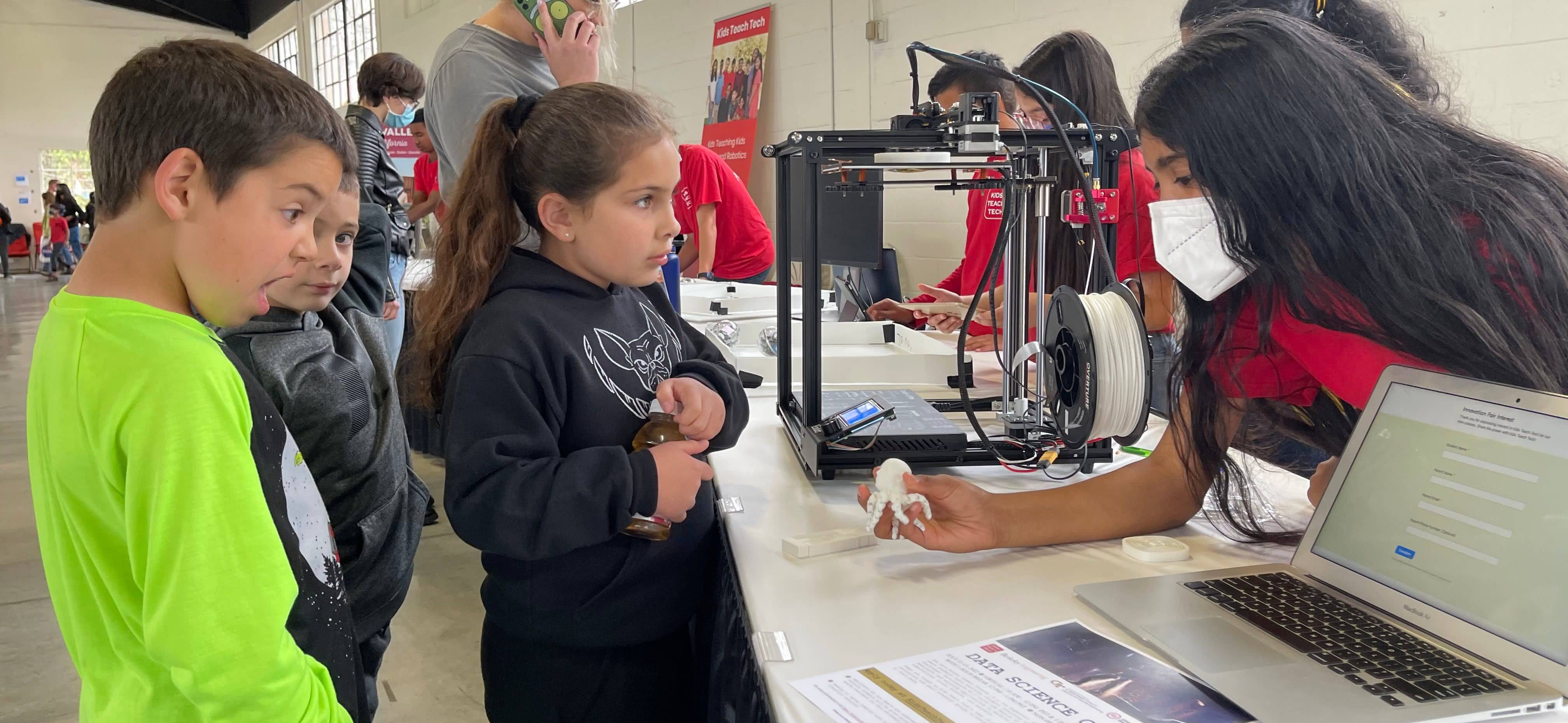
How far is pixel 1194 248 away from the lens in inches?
40.4

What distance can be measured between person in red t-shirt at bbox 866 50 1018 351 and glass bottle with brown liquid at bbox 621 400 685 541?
3.26 feet

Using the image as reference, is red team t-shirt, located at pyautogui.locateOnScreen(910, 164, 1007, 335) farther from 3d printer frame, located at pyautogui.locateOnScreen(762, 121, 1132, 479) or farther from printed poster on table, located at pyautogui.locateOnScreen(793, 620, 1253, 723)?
printed poster on table, located at pyautogui.locateOnScreen(793, 620, 1253, 723)

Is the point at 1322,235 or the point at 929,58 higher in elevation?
the point at 929,58

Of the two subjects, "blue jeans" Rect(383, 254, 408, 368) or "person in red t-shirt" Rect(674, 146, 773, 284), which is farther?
"person in red t-shirt" Rect(674, 146, 773, 284)

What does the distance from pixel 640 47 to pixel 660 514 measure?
642 centimetres

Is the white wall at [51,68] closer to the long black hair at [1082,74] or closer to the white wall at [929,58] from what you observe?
the white wall at [929,58]

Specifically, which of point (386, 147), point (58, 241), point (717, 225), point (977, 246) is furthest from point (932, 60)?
point (58, 241)

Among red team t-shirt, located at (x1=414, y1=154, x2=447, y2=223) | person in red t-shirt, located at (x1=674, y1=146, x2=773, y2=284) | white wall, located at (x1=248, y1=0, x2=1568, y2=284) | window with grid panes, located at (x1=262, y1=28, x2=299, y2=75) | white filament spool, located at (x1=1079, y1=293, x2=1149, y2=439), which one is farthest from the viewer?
window with grid panes, located at (x1=262, y1=28, x2=299, y2=75)

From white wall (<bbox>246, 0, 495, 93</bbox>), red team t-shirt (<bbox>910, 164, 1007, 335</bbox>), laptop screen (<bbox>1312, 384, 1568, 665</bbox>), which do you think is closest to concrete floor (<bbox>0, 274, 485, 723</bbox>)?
red team t-shirt (<bbox>910, 164, 1007, 335</bbox>)

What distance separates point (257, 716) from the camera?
2.26 ft

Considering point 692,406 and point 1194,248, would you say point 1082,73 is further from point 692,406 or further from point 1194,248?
point 692,406

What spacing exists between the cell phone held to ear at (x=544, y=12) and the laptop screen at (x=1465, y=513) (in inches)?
58.1

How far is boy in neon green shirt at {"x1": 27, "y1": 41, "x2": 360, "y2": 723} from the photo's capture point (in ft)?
2.18

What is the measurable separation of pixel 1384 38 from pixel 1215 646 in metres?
0.84
